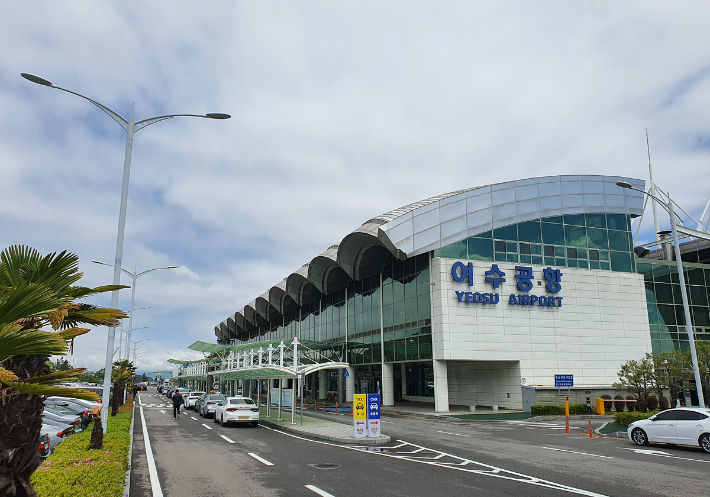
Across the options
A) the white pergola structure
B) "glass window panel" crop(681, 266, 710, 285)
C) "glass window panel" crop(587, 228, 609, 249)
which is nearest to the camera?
the white pergola structure

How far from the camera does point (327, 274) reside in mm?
50719

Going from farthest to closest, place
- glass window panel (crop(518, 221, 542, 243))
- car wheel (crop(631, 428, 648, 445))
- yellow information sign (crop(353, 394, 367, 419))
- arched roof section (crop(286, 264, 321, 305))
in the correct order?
arched roof section (crop(286, 264, 321, 305))
glass window panel (crop(518, 221, 542, 243))
yellow information sign (crop(353, 394, 367, 419))
car wheel (crop(631, 428, 648, 445))

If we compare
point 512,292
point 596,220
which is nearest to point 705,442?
point 512,292

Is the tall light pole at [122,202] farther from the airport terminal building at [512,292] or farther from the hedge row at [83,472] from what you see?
the airport terminal building at [512,292]

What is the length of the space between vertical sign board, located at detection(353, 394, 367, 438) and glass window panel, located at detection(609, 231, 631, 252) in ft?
99.1

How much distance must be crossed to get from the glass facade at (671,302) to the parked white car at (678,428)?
26400 mm

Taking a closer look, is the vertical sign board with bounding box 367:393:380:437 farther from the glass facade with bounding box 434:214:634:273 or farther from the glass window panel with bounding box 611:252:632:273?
the glass window panel with bounding box 611:252:632:273

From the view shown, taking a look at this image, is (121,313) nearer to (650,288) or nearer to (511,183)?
(511,183)

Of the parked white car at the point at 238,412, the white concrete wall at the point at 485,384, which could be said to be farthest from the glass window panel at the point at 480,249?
the parked white car at the point at 238,412

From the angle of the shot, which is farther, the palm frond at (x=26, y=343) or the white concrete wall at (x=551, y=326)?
the white concrete wall at (x=551, y=326)

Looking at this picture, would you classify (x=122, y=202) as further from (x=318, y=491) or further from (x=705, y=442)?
(x=705, y=442)

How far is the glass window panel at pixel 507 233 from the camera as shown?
1487 inches

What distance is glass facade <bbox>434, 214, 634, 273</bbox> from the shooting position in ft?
122

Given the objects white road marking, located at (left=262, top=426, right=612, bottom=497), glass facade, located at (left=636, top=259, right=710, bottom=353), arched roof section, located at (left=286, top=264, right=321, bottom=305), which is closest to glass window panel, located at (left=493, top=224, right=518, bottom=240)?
glass facade, located at (left=636, top=259, right=710, bottom=353)
